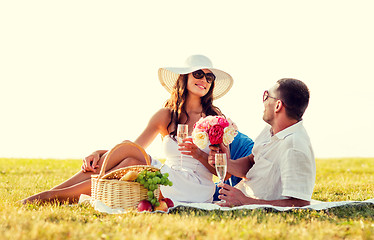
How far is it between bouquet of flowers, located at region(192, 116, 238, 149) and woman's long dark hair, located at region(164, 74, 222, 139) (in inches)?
51.9

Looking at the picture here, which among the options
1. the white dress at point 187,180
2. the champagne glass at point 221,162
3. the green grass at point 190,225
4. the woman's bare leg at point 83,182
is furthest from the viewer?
the white dress at point 187,180

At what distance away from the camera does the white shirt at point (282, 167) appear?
16.5 ft

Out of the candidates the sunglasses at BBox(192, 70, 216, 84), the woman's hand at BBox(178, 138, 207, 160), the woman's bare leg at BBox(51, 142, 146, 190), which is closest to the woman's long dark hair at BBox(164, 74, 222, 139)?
the sunglasses at BBox(192, 70, 216, 84)

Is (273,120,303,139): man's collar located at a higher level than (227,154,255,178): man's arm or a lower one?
higher

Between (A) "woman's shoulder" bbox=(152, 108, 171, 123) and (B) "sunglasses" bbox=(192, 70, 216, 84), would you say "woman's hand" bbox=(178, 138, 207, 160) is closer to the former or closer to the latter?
(A) "woman's shoulder" bbox=(152, 108, 171, 123)

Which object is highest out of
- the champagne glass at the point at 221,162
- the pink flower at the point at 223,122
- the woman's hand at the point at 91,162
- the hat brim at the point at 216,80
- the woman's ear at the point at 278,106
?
the hat brim at the point at 216,80

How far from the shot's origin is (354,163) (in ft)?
55.1

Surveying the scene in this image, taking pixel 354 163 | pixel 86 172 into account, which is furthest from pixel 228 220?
pixel 354 163

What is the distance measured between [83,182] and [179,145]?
5.64 ft

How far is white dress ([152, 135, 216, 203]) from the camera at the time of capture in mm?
6094

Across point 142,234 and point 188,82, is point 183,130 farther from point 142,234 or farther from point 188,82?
point 142,234

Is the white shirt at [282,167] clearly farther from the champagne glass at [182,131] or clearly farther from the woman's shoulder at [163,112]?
the woman's shoulder at [163,112]

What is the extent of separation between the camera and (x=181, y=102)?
6832 millimetres

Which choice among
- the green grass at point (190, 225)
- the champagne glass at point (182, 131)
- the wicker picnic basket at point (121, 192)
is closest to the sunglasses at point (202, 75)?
the champagne glass at point (182, 131)
